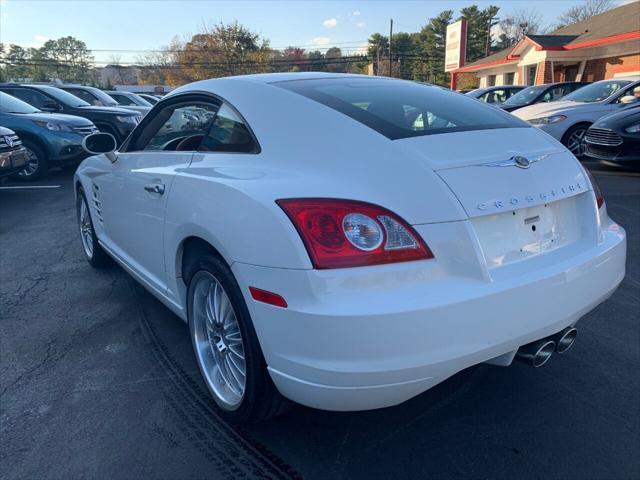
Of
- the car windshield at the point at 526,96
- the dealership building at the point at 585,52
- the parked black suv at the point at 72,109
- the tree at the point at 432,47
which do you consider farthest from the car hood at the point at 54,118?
the tree at the point at 432,47

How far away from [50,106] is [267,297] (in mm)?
12006

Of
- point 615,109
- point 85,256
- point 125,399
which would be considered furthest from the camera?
point 615,109

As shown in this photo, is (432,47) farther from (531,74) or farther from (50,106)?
(50,106)

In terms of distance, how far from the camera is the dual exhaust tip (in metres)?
2.14

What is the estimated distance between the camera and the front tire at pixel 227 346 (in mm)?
2160

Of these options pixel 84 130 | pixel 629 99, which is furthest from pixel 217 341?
pixel 629 99

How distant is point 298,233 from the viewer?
1874 mm

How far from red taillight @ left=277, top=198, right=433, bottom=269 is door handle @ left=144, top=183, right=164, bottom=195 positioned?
1.17 m

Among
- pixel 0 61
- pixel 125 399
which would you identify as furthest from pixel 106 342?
pixel 0 61

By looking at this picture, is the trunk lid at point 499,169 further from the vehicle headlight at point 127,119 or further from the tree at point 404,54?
the tree at point 404,54

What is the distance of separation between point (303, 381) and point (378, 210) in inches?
27.0

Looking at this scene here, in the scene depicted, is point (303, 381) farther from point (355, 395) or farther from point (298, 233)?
point (298, 233)

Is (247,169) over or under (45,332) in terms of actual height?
over

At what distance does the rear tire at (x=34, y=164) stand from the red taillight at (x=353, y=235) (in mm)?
9283
